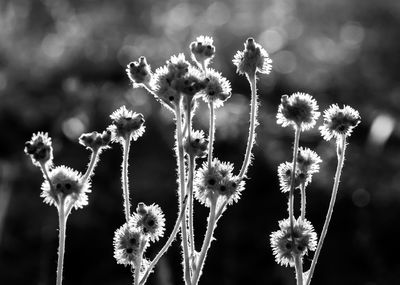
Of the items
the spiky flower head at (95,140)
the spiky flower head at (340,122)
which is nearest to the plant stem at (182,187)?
the spiky flower head at (95,140)

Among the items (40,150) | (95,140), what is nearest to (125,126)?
(95,140)

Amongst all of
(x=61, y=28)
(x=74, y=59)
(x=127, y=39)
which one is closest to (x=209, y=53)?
(x=74, y=59)

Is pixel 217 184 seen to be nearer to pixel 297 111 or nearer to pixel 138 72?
pixel 297 111

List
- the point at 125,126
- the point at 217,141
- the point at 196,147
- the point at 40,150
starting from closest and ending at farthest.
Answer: the point at 40,150, the point at 196,147, the point at 125,126, the point at 217,141

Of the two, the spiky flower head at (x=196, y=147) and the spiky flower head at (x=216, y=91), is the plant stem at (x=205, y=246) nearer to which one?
the spiky flower head at (x=196, y=147)

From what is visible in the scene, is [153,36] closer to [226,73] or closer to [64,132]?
[226,73]

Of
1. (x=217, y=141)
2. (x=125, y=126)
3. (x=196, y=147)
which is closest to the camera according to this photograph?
(x=196, y=147)

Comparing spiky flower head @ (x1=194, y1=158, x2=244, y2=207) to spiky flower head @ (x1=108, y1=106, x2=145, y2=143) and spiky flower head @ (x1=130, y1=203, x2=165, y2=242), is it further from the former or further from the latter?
spiky flower head @ (x1=108, y1=106, x2=145, y2=143)
